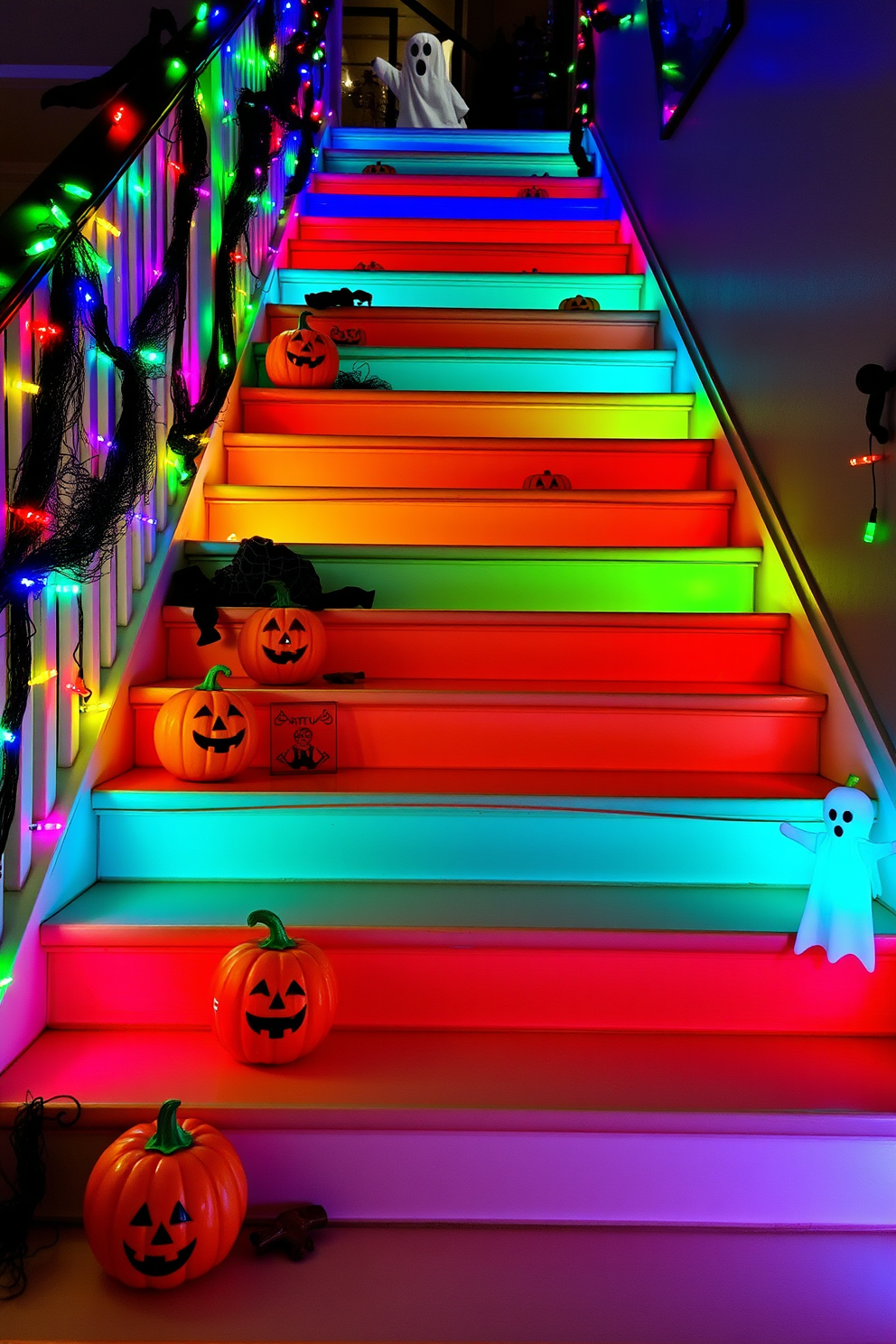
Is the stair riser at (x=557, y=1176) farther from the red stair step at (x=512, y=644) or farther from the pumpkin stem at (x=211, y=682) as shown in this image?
the red stair step at (x=512, y=644)

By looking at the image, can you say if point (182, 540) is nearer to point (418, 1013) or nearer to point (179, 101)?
point (179, 101)

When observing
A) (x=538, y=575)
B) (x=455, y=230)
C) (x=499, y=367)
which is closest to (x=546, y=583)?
(x=538, y=575)

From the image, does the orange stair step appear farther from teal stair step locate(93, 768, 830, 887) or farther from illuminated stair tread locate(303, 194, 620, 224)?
illuminated stair tread locate(303, 194, 620, 224)

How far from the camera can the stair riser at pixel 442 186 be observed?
4.32m

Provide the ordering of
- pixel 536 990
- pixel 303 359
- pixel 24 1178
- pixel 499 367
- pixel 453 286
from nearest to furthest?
pixel 24 1178, pixel 536 990, pixel 303 359, pixel 499 367, pixel 453 286

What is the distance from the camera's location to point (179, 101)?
2.16m

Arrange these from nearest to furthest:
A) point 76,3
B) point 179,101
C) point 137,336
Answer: point 137,336 → point 179,101 → point 76,3

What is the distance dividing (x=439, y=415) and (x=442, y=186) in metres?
2.19

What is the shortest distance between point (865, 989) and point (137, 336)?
1.69 m

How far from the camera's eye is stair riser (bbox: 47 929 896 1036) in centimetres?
145

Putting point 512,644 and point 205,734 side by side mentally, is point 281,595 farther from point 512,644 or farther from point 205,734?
point 512,644

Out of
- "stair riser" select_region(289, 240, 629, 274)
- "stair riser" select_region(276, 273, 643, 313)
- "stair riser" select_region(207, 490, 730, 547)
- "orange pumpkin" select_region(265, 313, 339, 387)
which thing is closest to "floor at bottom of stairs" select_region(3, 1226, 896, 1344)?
"stair riser" select_region(207, 490, 730, 547)

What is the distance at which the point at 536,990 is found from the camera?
1461mm

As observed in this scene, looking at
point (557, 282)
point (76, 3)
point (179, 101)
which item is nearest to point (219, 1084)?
point (179, 101)
